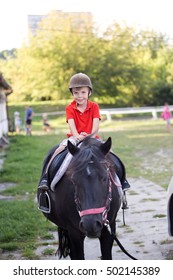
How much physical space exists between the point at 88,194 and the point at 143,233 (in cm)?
310

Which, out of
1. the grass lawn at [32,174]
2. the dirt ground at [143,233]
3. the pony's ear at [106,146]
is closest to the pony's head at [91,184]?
the pony's ear at [106,146]

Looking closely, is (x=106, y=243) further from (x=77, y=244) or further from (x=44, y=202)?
(x=44, y=202)

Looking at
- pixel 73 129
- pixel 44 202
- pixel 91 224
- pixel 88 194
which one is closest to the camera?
pixel 91 224

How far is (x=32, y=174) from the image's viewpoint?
10.8m

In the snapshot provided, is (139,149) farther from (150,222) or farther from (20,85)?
(20,85)

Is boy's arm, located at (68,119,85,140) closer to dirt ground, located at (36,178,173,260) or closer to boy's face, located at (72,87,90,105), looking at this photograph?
boy's face, located at (72,87,90,105)

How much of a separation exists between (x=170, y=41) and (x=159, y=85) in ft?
28.0

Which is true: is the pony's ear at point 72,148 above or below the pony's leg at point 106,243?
above

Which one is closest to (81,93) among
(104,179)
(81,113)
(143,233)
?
(81,113)

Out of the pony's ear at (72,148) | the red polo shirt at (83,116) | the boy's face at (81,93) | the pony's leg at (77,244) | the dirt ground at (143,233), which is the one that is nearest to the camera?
the pony's ear at (72,148)

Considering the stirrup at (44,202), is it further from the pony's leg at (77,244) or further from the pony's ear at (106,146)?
the pony's ear at (106,146)

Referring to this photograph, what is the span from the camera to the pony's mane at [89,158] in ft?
→ 10.6

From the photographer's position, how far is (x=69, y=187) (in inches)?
145

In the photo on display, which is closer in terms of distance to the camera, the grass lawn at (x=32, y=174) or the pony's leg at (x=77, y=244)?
the pony's leg at (x=77, y=244)
